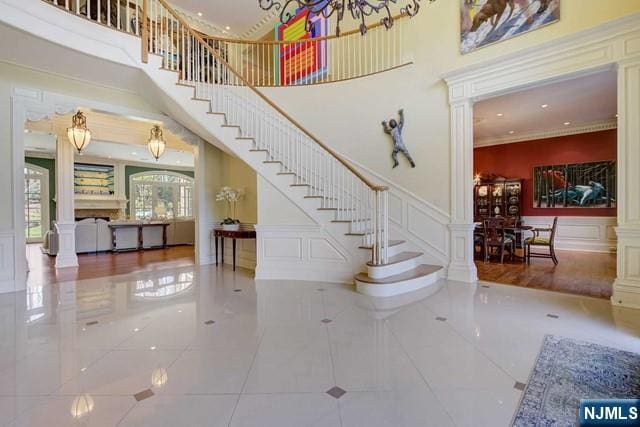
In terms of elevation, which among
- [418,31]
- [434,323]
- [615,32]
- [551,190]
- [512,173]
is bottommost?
[434,323]

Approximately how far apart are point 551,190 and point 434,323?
24.1ft

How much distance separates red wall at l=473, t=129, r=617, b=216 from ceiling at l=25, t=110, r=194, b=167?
29.2 feet

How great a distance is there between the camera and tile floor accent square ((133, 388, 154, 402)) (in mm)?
1768

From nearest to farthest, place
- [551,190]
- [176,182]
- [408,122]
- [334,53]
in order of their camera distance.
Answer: [408,122] → [334,53] → [551,190] → [176,182]

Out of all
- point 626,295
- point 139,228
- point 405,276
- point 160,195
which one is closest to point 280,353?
point 405,276

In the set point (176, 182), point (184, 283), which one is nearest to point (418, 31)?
point (184, 283)

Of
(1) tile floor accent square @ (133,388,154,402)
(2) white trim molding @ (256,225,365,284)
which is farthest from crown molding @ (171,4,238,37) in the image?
(1) tile floor accent square @ (133,388,154,402)

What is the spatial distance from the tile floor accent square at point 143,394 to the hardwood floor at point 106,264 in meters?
4.30

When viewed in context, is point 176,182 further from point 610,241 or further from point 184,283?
point 610,241

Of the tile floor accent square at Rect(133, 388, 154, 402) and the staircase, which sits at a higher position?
the staircase

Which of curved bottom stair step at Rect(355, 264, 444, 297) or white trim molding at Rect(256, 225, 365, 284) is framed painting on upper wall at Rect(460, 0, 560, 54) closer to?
curved bottom stair step at Rect(355, 264, 444, 297)

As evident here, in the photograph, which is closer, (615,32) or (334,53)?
(615,32)

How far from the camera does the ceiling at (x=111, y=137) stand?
602 centimetres

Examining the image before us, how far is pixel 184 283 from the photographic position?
15.3ft
